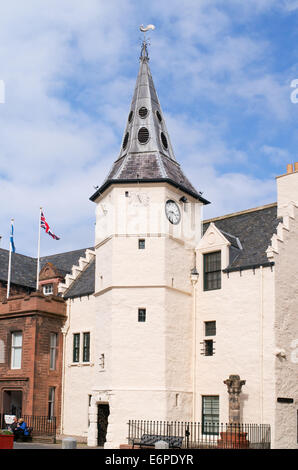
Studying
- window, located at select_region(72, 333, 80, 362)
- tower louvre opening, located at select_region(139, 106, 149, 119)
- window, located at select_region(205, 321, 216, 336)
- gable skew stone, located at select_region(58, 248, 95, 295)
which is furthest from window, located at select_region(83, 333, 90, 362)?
tower louvre opening, located at select_region(139, 106, 149, 119)

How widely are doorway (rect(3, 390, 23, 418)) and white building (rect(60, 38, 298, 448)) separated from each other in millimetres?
3232

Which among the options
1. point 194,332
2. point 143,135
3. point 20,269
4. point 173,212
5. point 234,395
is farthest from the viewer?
point 20,269

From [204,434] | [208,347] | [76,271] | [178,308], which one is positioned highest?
[76,271]

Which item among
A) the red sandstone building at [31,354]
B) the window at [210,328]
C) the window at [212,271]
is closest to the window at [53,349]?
the red sandstone building at [31,354]

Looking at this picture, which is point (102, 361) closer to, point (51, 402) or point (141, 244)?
point (51, 402)

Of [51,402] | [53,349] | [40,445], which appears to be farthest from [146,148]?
[40,445]

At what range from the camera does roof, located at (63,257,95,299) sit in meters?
38.9

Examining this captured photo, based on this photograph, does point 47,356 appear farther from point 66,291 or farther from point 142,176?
point 142,176

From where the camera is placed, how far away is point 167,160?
37.1 meters

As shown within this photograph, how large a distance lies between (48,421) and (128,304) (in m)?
9.00

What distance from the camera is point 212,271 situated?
34875 millimetres

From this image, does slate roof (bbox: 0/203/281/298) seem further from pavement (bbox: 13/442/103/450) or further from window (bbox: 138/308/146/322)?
pavement (bbox: 13/442/103/450)

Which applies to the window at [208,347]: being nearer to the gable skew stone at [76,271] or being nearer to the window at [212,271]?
the window at [212,271]

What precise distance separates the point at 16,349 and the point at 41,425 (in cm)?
480
